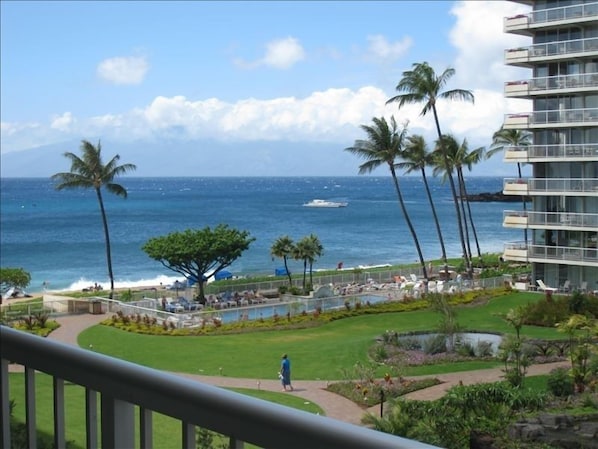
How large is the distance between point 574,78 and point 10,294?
13640mm

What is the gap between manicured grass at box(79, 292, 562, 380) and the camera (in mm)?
8695

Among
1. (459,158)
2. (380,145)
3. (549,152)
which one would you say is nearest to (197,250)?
(380,145)

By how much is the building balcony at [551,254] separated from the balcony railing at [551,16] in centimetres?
396

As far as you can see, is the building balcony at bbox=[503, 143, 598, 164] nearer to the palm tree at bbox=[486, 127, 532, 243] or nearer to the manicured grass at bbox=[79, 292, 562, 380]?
the palm tree at bbox=[486, 127, 532, 243]

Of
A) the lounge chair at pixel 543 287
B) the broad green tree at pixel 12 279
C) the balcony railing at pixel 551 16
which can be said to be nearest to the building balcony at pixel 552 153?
the lounge chair at pixel 543 287

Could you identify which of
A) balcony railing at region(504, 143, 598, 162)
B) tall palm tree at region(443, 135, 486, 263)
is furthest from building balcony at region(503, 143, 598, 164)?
tall palm tree at region(443, 135, 486, 263)

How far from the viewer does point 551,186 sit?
14.2 metres

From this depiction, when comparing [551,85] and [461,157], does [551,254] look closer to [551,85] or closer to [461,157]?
[551,85]

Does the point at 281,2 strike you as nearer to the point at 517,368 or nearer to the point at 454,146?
the point at 517,368

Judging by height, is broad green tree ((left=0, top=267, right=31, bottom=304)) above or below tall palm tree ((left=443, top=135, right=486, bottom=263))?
below

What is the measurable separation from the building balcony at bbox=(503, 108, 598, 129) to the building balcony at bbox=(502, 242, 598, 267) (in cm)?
207

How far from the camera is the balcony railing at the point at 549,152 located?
520 inches

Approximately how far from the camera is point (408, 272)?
67.6 ft

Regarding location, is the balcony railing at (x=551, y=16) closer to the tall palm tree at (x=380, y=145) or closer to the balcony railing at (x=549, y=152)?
the balcony railing at (x=549, y=152)
